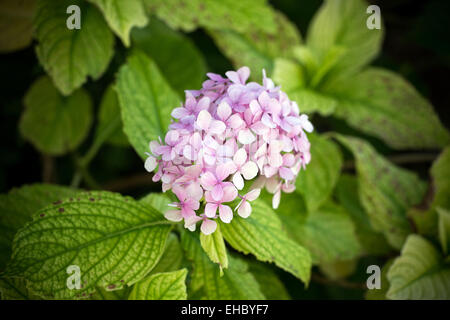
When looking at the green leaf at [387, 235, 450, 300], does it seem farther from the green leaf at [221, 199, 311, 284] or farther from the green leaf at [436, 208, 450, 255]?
the green leaf at [221, 199, 311, 284]

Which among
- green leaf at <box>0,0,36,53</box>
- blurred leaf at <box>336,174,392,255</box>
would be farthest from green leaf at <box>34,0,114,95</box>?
blurred leaf at <box>336,174,392,255</box>

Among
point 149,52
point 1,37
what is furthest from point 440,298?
point 1,37

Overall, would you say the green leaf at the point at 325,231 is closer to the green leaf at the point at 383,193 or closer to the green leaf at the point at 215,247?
the green leaf at the point at 383,193

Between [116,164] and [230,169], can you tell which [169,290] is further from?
[116,164]

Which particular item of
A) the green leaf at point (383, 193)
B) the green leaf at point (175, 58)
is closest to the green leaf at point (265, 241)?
the green leaf at point (383, 193)

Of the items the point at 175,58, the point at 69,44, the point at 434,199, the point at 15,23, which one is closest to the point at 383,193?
the point at 434,199

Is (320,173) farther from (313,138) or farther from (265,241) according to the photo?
(265,241)
